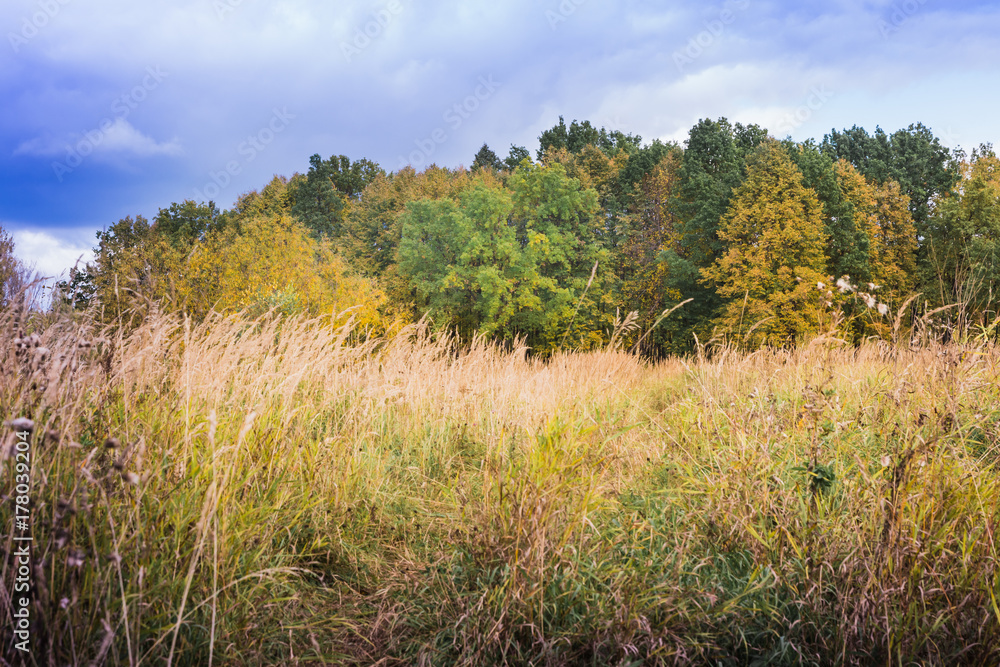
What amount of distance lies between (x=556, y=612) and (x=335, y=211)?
164 ft

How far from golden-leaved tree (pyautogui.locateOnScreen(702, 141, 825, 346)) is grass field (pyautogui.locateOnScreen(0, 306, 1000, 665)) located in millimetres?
20395

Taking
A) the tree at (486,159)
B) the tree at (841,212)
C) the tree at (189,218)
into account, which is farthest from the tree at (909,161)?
the tree at (189,218)

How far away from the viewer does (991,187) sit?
87.5 ft

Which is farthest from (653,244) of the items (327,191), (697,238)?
(327,191)

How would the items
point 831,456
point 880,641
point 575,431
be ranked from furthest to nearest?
1. point 831,456
2. point 575,431
3. point 880,641

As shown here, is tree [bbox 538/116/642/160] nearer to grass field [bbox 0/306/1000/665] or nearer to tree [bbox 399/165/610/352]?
tree [bbox 399/165/610/352]

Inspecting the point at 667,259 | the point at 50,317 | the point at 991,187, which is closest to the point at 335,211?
the point at 667,259

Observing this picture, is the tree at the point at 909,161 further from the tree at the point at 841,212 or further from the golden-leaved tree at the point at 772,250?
the golden-leaved tree at the point at 772,250

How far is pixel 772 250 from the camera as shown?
2406cm

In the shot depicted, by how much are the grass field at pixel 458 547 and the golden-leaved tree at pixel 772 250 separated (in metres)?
20.4

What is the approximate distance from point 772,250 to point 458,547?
2451 cm

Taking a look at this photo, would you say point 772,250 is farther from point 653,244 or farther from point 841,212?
point 653,244

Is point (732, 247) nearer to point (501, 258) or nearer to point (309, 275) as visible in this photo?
point (501, 258)

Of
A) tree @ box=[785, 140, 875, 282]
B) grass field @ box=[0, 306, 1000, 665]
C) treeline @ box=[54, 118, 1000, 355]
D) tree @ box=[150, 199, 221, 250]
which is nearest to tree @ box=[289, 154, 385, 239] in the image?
tree @ box=[150, 199, 221, 250]
